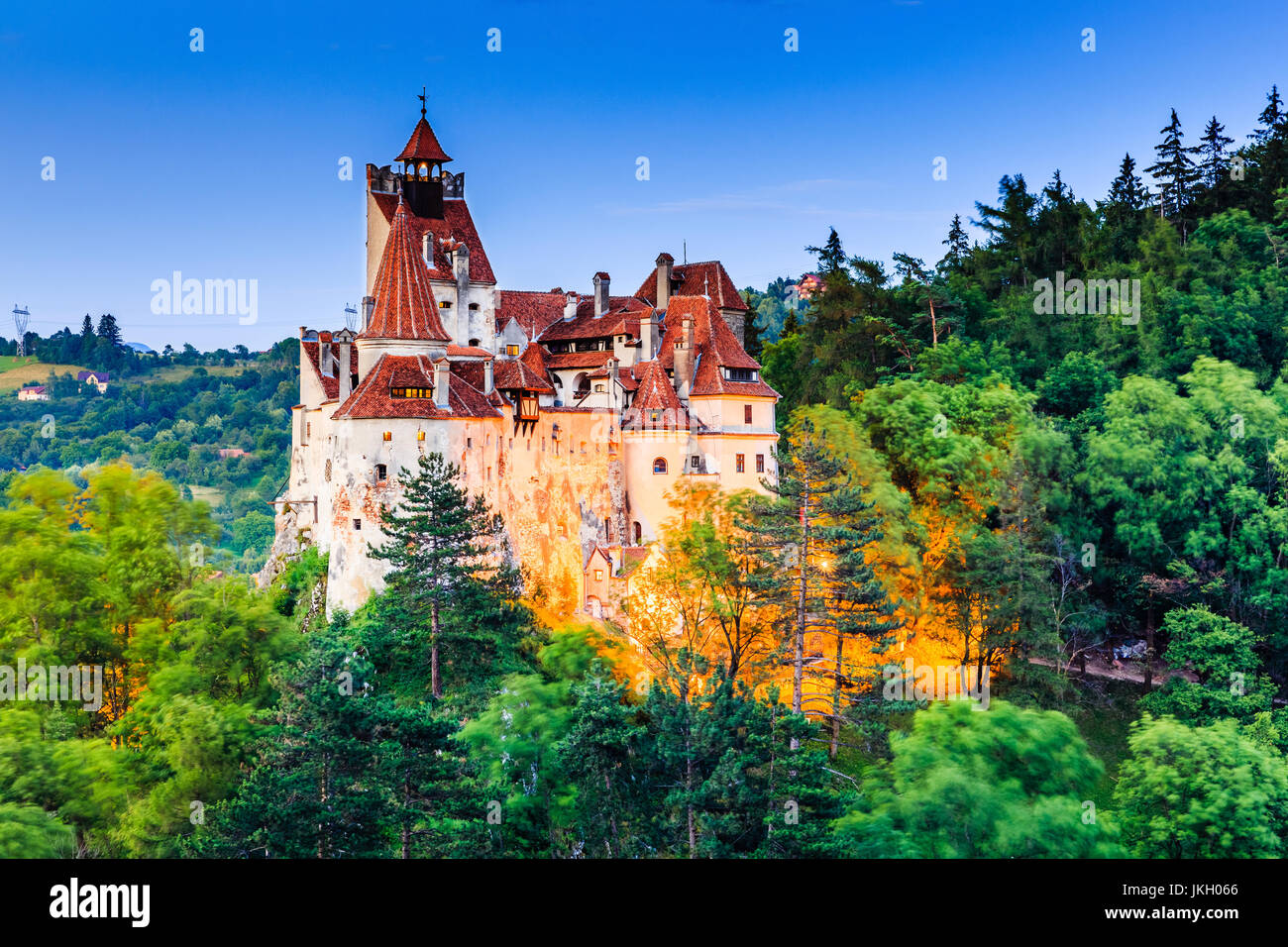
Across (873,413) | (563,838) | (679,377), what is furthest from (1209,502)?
(563,838)

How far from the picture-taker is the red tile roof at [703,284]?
55.5 m

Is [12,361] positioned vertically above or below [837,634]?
above

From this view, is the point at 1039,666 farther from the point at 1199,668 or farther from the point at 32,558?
the point at 32,558

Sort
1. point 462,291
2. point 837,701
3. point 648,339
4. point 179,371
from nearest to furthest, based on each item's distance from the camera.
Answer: point 837,701, point 648,339, point 462,291, point 179,371

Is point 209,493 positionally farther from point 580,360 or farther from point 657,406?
point 657,406

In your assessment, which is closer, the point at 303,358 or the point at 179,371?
the point at 303,358

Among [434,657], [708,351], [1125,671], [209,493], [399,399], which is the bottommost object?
[1125,671]

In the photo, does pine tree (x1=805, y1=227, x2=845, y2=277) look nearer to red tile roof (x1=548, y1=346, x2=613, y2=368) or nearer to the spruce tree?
red tile roof (x1=548, y1=346, x2=613, y2=368)

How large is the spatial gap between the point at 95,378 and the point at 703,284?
76.6m

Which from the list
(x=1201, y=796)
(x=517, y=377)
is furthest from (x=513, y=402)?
(x=1201, y=796)

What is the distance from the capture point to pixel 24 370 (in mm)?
112250

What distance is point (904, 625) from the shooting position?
4453 cm

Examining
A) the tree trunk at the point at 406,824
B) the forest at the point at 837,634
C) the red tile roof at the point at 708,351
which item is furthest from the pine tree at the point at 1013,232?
the tree trunk at the point at 406,824

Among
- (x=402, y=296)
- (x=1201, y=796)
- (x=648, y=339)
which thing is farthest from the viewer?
(x=648, y=339)
